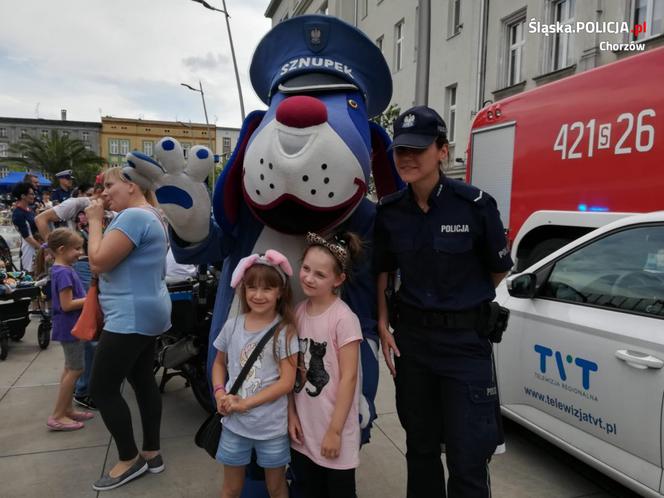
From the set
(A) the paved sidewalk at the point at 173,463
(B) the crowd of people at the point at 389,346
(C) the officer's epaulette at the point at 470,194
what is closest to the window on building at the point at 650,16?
(A) the paved sidewalk at the point at 173,463

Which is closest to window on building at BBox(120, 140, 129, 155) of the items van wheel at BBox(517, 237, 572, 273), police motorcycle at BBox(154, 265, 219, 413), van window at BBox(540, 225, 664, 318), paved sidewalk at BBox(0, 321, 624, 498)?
van wheel at BBox(517, 237, 572, 273)

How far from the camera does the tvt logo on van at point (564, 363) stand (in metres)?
2.56

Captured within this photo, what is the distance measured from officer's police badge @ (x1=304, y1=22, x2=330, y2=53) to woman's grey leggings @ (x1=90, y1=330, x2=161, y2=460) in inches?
65.8

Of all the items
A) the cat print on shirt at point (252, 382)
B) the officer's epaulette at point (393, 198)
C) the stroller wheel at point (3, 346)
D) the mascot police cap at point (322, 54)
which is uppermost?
the mascot police cap at point (322, 54)

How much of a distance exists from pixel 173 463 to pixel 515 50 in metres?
12.4

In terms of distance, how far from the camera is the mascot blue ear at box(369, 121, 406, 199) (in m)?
2.39

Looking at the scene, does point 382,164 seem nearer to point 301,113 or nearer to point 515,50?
point 301,113

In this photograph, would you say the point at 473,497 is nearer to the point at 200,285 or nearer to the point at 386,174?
the point at 386,174

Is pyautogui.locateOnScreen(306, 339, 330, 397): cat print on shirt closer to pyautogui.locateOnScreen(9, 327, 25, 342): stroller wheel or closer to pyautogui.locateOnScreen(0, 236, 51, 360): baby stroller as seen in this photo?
pyautogui.locateOnScreen(0, 236, 51, 360): baby stroller

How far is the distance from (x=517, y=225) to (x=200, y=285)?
13.9 ft

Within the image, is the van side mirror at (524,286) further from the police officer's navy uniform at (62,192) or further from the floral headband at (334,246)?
the police officer's navy uniform at (62,192)

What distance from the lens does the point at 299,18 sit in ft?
7.48

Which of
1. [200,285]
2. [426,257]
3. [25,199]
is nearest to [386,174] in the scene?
[426,257]

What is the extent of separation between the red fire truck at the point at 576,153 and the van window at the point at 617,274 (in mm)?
2002
